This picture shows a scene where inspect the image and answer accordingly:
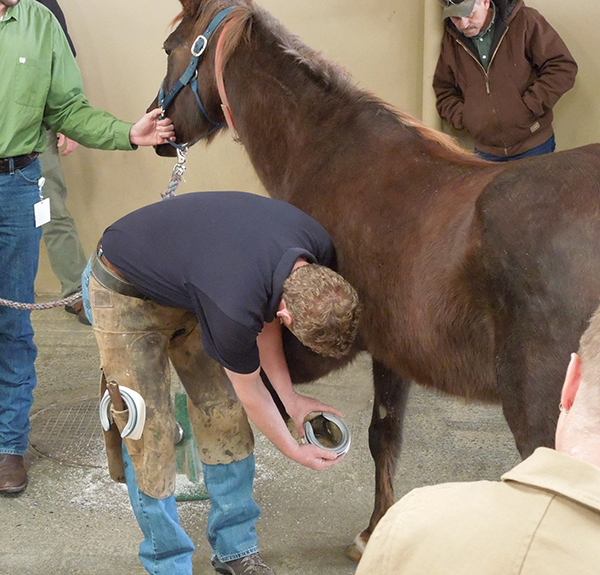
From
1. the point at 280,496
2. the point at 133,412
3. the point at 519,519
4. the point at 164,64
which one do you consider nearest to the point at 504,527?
the point at 519,519

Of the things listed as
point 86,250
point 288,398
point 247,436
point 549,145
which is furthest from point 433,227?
point 86,250

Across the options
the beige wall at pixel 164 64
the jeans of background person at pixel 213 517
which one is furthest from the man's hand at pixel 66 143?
the jeans of background person at pixel 213 517

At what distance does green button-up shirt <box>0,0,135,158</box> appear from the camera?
2.63 metres

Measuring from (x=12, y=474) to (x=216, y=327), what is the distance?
1606 millimetres

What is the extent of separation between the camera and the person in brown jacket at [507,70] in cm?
364

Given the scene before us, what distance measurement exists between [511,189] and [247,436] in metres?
1.17

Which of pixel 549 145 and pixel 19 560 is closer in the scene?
pixel 19 560

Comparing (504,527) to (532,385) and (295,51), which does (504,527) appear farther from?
(295,51)

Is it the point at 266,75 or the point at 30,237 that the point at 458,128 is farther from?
the point at 30,237

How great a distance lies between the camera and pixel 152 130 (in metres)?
2.87

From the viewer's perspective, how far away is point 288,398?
2129 millimetres

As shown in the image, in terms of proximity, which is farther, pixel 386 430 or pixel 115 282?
pixel 386 430

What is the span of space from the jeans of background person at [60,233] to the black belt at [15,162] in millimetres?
1554

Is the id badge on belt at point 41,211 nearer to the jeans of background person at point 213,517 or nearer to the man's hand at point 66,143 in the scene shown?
the jeans of background person at point 213,517
